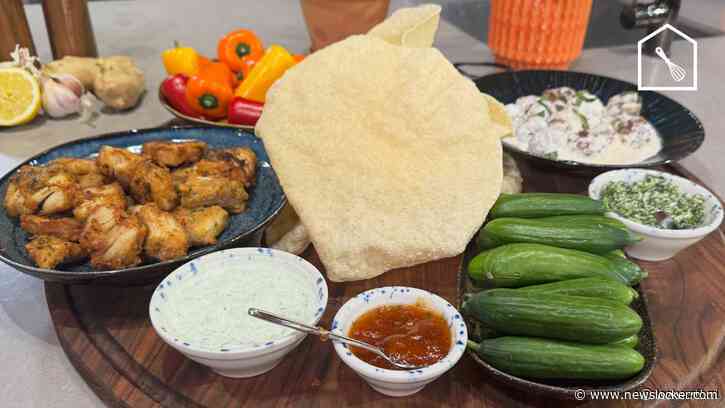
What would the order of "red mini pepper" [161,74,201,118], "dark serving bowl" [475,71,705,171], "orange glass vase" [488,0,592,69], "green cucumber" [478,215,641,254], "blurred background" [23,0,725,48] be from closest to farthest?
"green cucumber" [478,215,641,254] → "dark serving bowl" [475,71,705,171] → "red mini pepper" [161,74,201,118] → "orange glass vase" [488,0,592,69] → "blurred background" [23,0,725,48]

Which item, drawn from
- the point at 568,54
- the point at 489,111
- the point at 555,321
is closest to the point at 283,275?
the point at 555,321

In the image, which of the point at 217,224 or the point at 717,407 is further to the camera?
the point at 217,224

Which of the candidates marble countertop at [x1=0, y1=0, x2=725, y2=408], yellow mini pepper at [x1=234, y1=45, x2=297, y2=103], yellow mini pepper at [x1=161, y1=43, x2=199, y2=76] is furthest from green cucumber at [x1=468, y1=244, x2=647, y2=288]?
yellow mini pepper at [x1=161, y1=43, x2=199, y2=76]

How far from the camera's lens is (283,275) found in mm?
1411

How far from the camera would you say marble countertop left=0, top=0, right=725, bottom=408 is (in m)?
1.42

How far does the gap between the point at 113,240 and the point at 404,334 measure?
76cm

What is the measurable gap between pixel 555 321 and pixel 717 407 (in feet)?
1.35

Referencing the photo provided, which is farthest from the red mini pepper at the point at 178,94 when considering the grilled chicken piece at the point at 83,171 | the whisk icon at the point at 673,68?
the whisk icon at the point at 673,68

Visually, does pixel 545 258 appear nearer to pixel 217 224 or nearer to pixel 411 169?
pixel 411 169

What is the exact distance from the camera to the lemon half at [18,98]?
2.65m

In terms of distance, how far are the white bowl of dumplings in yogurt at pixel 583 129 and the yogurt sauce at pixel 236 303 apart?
102cm

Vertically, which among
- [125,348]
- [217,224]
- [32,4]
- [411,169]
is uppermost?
[411,169]

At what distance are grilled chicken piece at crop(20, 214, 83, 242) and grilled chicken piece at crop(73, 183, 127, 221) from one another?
1.6 inches

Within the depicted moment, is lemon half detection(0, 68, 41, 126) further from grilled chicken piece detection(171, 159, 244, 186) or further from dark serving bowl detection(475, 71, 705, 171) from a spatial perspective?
dark serving bowl detection(475, 71, 705, 171)
